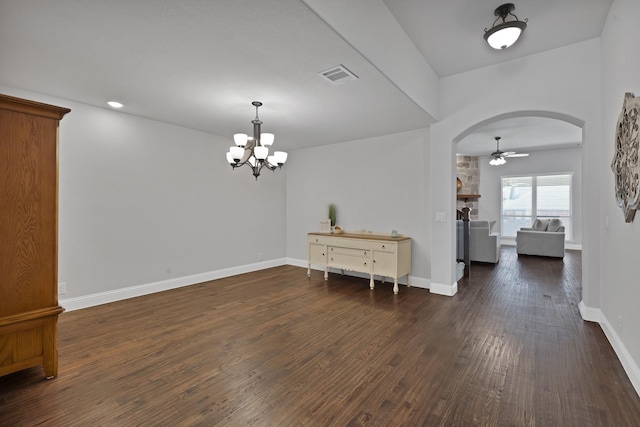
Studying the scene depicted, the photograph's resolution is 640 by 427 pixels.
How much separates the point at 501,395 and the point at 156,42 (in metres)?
3.63

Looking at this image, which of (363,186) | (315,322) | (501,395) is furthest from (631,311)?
(363,186)

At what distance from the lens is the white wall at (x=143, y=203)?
3.65 metres

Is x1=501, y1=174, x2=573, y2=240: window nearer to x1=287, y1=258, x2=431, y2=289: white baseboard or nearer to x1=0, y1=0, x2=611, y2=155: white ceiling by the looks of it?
x1=287, y1=258, x2=431, y2=289: white baseboard

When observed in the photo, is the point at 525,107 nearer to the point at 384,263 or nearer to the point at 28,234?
the point at 384,263

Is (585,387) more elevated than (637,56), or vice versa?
(637,56)

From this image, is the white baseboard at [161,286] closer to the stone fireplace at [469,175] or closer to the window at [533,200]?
the stone fireplace at [469,175]

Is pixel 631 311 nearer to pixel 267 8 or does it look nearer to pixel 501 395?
pixel 501 395

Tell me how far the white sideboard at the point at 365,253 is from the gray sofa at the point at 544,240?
15.4ft

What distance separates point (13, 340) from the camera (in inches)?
79.7

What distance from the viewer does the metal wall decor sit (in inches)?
79.7

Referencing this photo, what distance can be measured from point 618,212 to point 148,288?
218 inches

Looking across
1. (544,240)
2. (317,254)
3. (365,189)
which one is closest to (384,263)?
(317,254)

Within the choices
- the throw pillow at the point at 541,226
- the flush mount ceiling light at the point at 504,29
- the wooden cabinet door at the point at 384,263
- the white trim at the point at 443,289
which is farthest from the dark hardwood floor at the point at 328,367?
the throw pillow at the point at 541,226

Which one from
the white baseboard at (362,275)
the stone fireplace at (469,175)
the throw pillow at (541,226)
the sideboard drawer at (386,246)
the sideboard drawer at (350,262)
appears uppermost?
the stone fireplace at (469,175)
